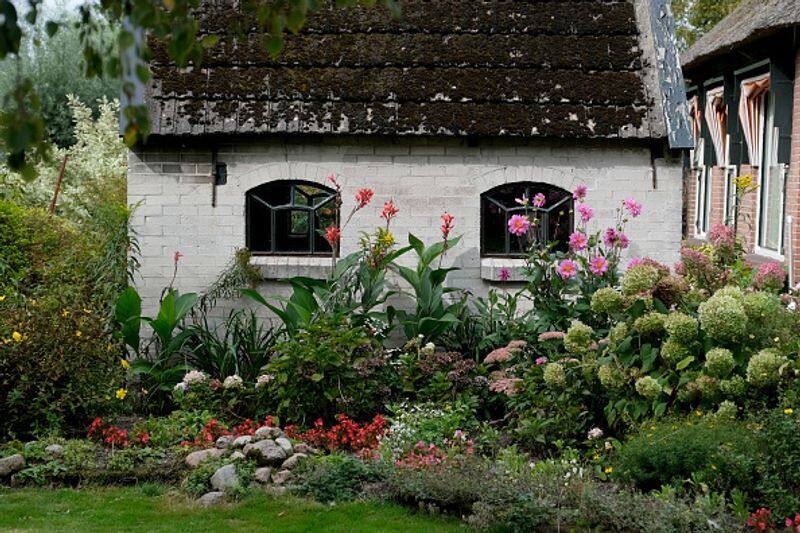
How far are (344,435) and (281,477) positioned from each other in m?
1.13

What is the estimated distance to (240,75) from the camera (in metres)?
10.6

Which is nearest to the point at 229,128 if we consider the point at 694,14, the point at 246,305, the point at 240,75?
the point at 240,75

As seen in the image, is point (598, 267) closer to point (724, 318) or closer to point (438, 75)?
point (724, 318)

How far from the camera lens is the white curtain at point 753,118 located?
53.4ft

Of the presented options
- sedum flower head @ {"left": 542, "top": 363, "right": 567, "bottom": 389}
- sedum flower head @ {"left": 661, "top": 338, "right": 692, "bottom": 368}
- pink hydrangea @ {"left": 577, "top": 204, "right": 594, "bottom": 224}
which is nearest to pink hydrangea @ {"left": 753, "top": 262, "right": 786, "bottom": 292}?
pink hydrangea @ {"left": 577, "top": 204, "right": 594, "bottom": 224}

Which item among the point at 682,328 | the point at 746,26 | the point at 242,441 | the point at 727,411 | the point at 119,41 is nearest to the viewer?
the point at 119,41

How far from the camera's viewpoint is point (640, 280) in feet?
27.2

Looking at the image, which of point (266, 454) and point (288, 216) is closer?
point (266, 454)

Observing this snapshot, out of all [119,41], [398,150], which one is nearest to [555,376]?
[398,150]

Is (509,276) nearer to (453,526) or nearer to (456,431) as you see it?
(456,431)

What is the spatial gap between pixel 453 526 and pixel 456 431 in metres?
1.46

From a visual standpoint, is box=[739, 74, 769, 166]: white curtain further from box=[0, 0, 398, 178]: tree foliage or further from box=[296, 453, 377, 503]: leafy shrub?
box=[0, 0, 398, 178]: tree foliage

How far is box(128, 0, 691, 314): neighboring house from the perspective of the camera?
1034 cm

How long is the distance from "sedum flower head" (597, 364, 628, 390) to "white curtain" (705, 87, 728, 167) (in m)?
12.0
